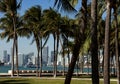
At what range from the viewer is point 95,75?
51.3 ft

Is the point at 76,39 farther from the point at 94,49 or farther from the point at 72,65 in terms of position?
the point at 94,49

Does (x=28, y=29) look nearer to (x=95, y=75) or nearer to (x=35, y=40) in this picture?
(x=35, y=40)

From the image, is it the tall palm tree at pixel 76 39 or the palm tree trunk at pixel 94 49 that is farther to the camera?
the tall palm tree at pixel 76 39

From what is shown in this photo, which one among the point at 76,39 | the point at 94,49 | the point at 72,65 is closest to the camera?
the point at 94,49

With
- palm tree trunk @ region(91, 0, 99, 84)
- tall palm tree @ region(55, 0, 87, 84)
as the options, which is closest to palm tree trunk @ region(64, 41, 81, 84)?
tall palm tree @ region(55, 0, 87, 84)

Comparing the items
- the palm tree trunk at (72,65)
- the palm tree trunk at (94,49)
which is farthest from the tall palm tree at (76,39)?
the palm tree trunk at (94,49)

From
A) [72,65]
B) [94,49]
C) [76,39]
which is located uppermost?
[76,39]

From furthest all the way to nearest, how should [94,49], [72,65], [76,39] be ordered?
1. [76,39]
2. [72,65]
3. [94,49]

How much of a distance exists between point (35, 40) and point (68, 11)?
4256cm

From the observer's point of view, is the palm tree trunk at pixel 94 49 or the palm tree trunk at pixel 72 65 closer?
the palm tree trunk at pixel 94 49

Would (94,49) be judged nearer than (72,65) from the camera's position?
Yes

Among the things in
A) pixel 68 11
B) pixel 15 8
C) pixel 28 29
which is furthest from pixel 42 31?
pixel 68 11

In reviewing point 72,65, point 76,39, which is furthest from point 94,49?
point 76,39

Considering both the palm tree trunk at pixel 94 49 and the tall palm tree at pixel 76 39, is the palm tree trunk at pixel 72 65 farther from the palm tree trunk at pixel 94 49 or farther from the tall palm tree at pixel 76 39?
the palm tree trunk at pixel 94 49
